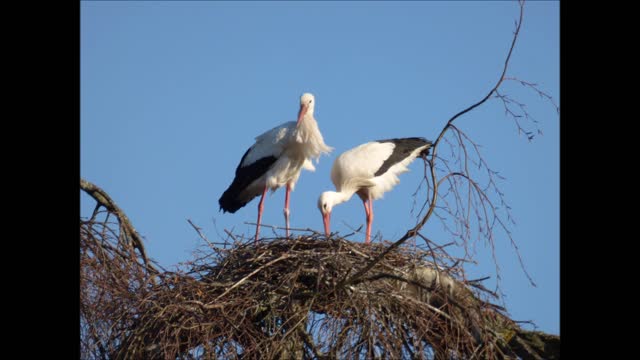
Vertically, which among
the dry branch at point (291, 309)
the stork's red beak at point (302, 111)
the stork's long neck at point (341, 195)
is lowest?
the dry branch at point (291, 309)

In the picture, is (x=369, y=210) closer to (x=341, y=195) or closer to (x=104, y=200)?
(x=341, y=195)

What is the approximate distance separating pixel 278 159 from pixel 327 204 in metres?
0.99

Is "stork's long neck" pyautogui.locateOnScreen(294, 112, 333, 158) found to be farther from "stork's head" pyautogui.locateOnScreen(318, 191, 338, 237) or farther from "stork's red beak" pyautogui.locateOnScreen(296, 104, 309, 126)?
"stork's head" pyautogui.locateOnScreen(318, 191, 338, 237)

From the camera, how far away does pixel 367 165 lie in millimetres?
10648

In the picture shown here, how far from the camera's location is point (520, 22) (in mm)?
4418

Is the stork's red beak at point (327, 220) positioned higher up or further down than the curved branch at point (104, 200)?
higher up

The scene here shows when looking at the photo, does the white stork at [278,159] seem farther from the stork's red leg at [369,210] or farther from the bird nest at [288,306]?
the bird nest at [288,306]

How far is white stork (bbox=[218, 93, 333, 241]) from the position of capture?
1063 centimetres

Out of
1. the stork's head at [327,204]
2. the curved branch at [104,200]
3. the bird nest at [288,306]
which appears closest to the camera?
the bird nest at [288,306]

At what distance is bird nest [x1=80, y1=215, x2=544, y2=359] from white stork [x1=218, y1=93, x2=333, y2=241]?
4184 mm

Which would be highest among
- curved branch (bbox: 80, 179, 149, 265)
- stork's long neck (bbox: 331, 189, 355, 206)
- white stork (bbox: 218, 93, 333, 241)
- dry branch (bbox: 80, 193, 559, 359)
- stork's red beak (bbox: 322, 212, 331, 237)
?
white stork (bbox: 218, 93, 333, 241)

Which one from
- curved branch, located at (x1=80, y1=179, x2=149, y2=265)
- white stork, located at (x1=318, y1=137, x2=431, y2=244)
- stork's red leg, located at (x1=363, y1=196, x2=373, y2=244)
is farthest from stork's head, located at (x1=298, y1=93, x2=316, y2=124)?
curved branch, located at (x1=80, y1=179, x2=149, y2=265)

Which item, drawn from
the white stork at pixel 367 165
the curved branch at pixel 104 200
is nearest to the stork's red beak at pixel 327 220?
the white stork at pixel 367 165

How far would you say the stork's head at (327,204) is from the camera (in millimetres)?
10404
